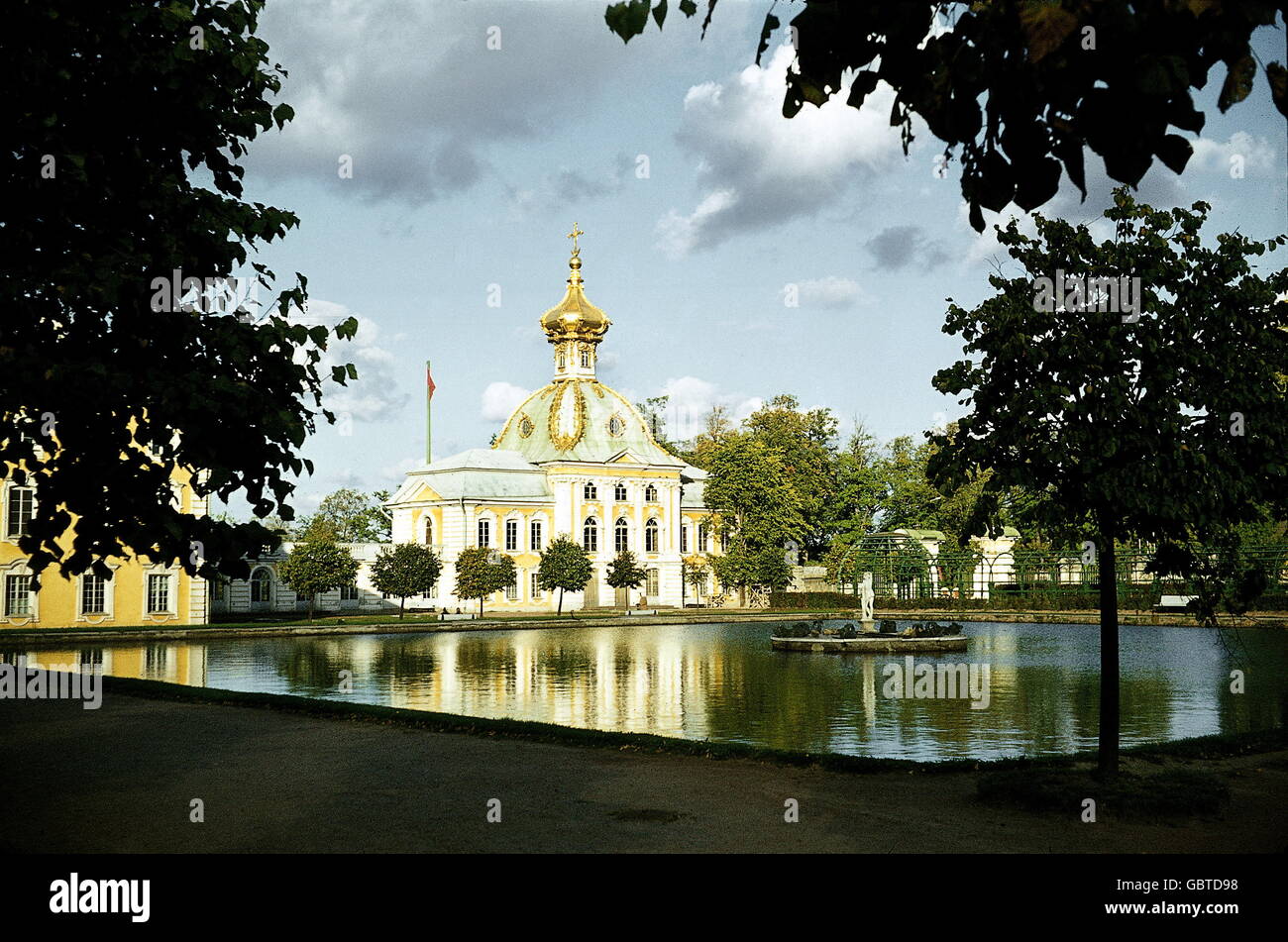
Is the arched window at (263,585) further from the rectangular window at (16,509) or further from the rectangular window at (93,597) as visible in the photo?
the rectangular window at (16,509)

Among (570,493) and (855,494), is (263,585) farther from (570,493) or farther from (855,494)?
(855,494)

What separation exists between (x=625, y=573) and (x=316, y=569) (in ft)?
65.9

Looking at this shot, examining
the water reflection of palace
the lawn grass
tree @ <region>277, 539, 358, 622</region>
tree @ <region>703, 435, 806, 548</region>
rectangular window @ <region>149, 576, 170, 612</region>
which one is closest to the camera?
the lawn grass

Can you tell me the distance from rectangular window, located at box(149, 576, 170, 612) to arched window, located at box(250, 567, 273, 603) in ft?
50.2

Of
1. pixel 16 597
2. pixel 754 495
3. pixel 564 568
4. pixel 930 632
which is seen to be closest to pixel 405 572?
pixel 564 568

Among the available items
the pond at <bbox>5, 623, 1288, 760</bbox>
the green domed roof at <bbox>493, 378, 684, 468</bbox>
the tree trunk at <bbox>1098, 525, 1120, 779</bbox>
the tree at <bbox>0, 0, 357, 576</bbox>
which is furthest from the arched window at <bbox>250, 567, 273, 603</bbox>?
the tree trunk at <bbox>1098, 525, 1120, 779</bbox>

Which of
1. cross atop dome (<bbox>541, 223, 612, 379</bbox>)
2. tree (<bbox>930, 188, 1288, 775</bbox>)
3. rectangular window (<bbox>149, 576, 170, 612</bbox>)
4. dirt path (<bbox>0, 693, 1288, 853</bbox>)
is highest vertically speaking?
cross atop dome (<bbox>541, 223, 612, 379</bbox>)

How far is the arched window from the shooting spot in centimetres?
6781

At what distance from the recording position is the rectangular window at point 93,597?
49875mm

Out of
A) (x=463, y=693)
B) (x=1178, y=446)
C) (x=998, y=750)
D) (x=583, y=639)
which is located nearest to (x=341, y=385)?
(x=1178, y=446)

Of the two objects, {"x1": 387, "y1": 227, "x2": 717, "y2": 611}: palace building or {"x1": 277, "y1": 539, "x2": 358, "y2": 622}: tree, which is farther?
{"x1": 387, "y1": 227, "x2": 717, "y2": 611}: palace building

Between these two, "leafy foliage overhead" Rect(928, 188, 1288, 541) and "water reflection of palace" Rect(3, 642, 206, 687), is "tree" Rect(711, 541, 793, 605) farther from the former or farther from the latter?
"leafy foliage overhead" Rect(928, 188, 1288, 541)

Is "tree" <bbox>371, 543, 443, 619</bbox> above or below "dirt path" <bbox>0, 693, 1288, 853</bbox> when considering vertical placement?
above
